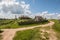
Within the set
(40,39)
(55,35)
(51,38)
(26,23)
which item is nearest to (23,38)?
(40,39)

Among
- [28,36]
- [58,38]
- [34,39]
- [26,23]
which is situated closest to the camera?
[34,39]

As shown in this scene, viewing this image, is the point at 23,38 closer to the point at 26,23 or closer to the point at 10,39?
the point at 10,39

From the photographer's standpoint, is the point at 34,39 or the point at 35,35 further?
the point at 35,35

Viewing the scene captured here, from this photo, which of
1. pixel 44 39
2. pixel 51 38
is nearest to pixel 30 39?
pixel 44 39

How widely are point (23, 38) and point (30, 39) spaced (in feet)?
6.84

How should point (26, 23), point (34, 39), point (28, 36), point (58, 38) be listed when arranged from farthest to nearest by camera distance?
point (26, 23) < point (58, 38) < point (28, 36) < point (34, 39)

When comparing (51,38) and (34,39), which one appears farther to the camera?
(51,38)

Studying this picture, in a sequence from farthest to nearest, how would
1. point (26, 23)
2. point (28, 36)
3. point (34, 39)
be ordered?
point (26, 23) → point (28, 36) → point (34, 39)

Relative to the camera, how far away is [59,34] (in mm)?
47344

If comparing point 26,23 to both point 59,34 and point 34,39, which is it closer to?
point 59,34

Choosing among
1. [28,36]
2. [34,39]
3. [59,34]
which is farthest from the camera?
[59,34]

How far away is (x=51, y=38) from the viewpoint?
42.5 meters

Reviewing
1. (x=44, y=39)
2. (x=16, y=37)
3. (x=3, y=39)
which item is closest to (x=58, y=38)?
(x=44, y=39)

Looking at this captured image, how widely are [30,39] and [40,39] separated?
300 cm
